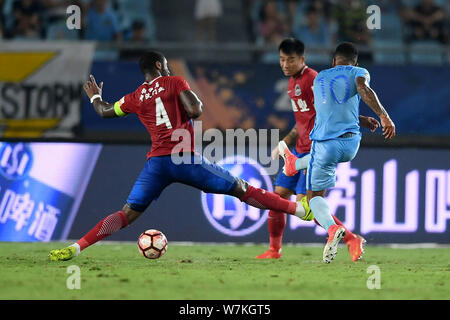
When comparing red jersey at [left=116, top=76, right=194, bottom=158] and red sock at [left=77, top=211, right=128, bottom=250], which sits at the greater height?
red jersey at [left=116, top=76, right=194, bottom=158]

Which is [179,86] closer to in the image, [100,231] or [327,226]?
[100,231]

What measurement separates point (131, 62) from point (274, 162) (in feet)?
8.71

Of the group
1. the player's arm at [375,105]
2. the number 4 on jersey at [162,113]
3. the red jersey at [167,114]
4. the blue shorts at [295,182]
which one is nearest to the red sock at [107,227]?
the red jersey at [167,114]

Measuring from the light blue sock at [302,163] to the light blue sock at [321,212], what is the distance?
1.78 ft

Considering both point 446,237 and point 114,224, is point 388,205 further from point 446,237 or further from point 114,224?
point 114,224

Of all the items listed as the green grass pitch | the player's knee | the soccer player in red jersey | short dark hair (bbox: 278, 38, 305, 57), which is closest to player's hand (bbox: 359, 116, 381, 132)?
the soccer player in red jersey

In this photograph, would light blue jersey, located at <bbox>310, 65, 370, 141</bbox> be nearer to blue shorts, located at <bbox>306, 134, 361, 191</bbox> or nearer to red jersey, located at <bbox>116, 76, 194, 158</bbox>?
blue shorts, located at <bbox>306, 134, 361, 191</bbox>

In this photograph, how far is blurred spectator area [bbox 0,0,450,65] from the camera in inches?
534

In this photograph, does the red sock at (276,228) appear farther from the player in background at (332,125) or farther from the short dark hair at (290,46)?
the short dark hair at (290,46)

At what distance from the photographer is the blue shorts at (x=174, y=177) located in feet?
26.8

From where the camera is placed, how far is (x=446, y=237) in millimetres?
11141

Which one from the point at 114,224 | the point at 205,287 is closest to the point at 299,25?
the point at 114,224

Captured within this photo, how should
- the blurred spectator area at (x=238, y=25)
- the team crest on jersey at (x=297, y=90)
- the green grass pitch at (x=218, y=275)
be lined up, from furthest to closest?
the blurred spectator area at (x=238, y=25) < the team crest on jersey at (x=297, y=90) < the green grass pitch at (x=218, y=275)

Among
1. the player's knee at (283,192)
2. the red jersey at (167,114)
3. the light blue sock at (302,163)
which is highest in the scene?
the red jersey at (167,114)
